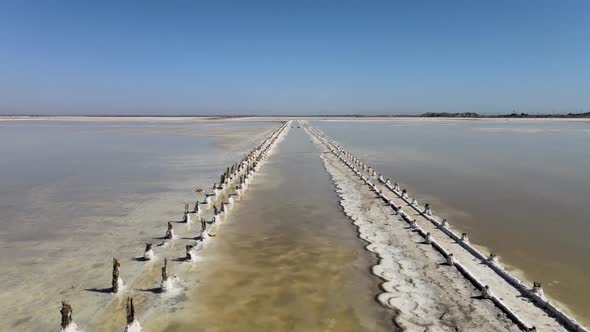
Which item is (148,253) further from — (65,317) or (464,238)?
(464,238)

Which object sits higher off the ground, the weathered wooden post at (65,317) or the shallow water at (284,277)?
the weathered wooden post at (65,317)

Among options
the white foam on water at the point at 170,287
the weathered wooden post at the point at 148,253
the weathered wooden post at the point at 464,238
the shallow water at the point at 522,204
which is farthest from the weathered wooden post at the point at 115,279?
the shallow water at the point at 522,204

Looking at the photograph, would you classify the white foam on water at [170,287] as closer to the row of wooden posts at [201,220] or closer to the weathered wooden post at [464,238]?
the row of wooden posts at [201,220]

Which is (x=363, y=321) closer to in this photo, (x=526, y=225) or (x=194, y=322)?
(x=194, y=322)

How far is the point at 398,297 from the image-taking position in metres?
7.27

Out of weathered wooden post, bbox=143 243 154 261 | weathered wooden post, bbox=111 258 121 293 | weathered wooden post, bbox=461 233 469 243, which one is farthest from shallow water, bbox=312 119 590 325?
weathered wooden post, bbox=111 258 121 293

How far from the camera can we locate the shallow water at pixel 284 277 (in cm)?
650

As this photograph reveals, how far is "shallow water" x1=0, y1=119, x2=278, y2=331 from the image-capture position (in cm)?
714

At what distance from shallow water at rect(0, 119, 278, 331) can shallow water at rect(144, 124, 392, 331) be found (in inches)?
51.2

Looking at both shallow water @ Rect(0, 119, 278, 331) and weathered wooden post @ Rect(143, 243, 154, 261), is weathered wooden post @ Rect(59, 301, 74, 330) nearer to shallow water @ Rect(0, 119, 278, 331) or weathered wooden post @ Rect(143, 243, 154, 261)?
shallow water @ Rect(0, 119, 278, 331)

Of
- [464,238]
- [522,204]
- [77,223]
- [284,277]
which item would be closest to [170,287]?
[284,277]

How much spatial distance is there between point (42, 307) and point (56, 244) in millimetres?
3407

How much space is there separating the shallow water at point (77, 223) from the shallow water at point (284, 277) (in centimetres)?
130

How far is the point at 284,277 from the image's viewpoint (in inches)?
319
